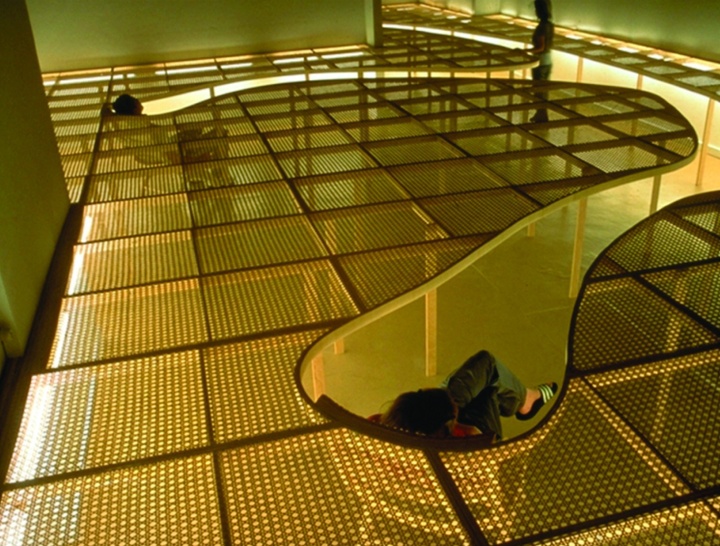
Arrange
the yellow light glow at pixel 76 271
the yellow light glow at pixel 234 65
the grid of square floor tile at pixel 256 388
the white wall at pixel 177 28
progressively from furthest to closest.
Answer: the white wall at pixel 177 28 < the yellow light glow at pixel 234 65 < the yellow light glow at pixel 76 271 < the grid of square floor tile at pixel 256 388

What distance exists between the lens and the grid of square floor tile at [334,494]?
93.8 inches

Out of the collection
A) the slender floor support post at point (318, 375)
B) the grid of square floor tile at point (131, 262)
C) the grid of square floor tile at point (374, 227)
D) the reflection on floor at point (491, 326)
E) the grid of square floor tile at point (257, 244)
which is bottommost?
the reflection on floor at point (491, 326)

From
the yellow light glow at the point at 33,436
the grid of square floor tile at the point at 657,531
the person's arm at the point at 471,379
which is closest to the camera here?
the grid of square floor tile at the point at 657,531

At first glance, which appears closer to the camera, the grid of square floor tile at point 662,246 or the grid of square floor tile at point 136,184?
the grid of square floor tile at point 662,246

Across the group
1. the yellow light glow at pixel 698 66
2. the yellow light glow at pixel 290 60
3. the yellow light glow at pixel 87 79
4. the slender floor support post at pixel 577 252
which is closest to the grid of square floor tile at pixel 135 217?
the slender floor support post at pixel 577 252

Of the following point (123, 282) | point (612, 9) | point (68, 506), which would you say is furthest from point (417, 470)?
point (612, 9)

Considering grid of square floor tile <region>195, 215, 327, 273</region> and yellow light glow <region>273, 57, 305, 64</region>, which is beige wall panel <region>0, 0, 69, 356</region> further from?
yellow light glow <region>273, 57, 305, 64</region>

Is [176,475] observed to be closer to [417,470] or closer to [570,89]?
[417,470]

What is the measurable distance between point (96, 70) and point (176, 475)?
10069mm

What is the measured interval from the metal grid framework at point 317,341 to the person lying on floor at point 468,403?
1.11 ft

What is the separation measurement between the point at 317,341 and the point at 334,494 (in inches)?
38.2

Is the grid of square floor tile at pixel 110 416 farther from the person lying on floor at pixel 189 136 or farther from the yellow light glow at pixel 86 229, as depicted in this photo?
the person lying on floor at pixel 189 136

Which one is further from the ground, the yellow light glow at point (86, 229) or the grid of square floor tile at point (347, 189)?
the grid of square floor tile at point (347, 189)

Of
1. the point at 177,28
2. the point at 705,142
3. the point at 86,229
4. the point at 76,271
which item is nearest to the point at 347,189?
the point at 86,229
